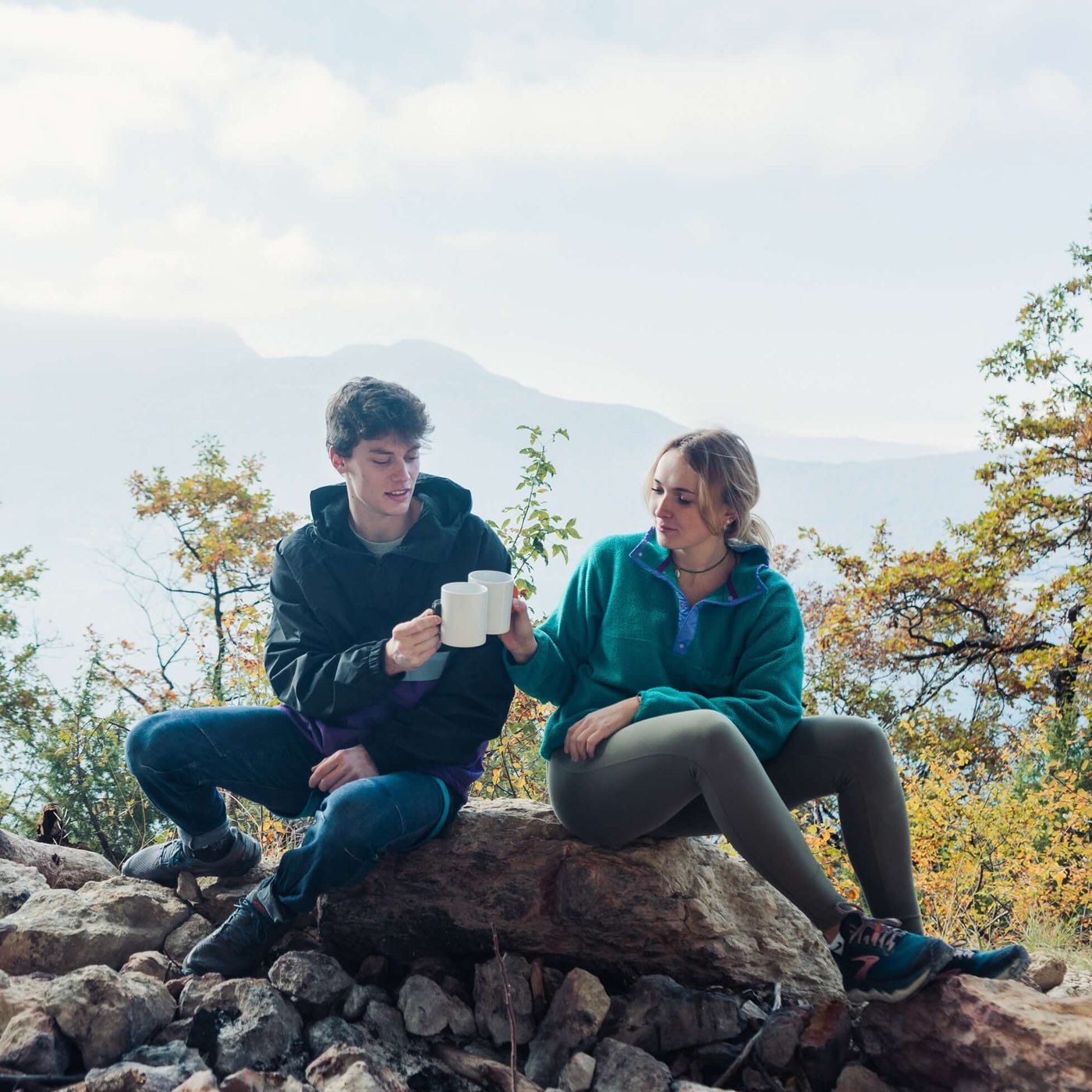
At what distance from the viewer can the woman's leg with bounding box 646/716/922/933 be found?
8.09ft

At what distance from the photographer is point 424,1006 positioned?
2.49 metres

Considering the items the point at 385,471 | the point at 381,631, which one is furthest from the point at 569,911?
the point at 385,471

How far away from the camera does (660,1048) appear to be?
248 centimetres

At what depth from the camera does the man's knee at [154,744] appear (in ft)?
8.89

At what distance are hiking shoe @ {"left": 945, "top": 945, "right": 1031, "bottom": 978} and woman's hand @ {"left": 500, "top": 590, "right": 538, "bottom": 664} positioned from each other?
48.0 inches

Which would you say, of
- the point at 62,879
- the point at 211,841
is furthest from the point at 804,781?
the point at 62,879

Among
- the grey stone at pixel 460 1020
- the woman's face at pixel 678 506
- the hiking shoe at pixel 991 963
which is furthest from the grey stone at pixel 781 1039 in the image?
the woman's face at pixel 678 506

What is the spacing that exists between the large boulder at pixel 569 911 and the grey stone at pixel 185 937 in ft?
1.26

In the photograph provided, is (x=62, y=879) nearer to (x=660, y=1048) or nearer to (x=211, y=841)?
(x=211, y=841)

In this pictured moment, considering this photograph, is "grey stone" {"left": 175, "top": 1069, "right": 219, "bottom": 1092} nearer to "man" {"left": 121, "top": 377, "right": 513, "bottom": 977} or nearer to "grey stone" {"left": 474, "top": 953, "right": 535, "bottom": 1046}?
"man" {"left": 121, "top": 377, "right": 513, "bottom": 977}

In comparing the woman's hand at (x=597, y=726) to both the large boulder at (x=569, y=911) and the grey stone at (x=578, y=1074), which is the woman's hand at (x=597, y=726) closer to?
the large boulder at (x=569, y=911)

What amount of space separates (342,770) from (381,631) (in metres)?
0.39

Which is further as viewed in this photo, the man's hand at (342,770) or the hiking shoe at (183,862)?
the hiking shoe at (183,862)

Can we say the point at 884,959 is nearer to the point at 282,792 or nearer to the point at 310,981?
the point at 310,981
